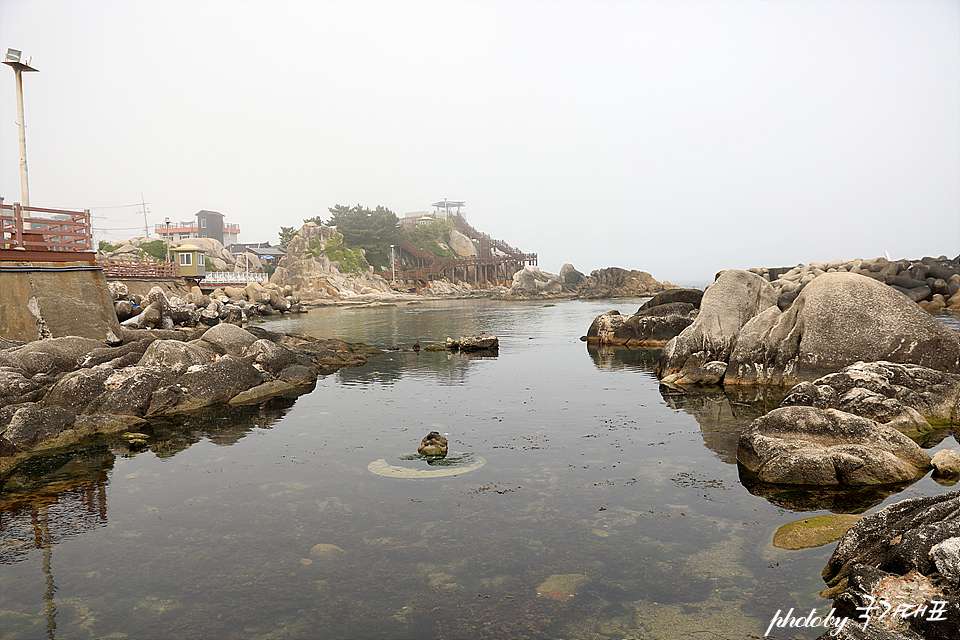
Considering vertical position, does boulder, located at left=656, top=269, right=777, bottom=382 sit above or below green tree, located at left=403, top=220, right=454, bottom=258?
below

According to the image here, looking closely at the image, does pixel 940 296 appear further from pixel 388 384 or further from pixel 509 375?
pixel 388 384

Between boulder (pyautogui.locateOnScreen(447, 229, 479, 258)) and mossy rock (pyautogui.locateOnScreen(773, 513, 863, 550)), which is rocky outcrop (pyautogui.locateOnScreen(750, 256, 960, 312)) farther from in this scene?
boulder (pyautogui.locateOnScreen(447, 229, 479, 258))

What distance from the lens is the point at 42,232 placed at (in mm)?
19953

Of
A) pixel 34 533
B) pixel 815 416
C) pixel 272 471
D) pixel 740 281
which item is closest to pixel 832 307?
pixel 740 281

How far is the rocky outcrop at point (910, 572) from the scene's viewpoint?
15.4ft

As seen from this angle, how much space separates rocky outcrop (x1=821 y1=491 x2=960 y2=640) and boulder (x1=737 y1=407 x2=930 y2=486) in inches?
152

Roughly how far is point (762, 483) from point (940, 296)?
5034 cm

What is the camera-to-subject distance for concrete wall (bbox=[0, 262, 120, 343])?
764 inches

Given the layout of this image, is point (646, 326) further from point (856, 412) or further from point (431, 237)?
point (431, 237)

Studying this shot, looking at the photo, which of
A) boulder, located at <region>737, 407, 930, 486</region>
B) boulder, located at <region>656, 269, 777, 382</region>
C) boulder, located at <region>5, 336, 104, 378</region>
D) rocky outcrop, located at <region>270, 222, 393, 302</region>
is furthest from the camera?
rocky outcrop, located at <region>270, 222, 393, 302</region>

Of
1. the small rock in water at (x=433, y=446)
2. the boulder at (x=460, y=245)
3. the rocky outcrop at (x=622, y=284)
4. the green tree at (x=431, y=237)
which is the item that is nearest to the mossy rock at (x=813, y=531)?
the small rock in water at (x=433, y=446)

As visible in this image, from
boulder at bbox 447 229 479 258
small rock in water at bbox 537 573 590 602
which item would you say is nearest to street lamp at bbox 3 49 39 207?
small rock in water at bbox 537 573 590 602

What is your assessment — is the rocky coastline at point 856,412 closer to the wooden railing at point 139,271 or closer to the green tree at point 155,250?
the wooden railing at point 139,271

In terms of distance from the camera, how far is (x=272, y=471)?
39.5 ft
